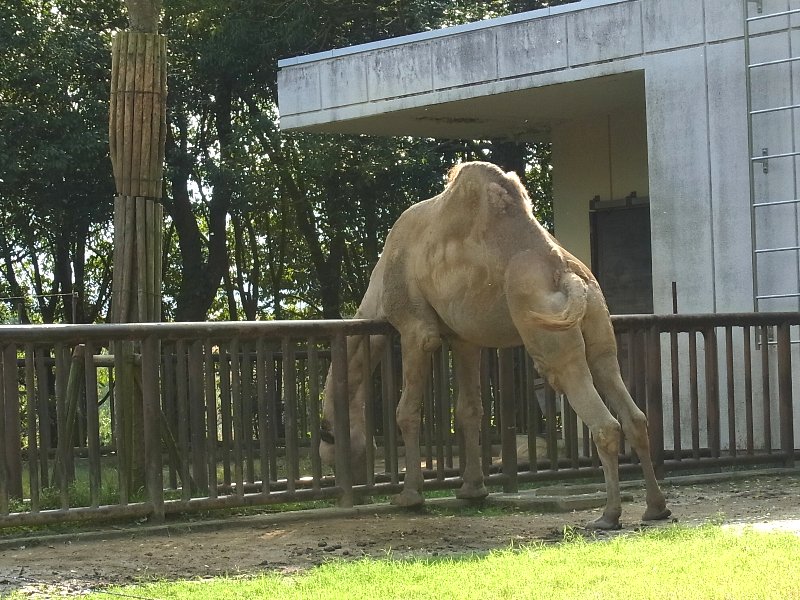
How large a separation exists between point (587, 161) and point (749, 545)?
38.4 ft

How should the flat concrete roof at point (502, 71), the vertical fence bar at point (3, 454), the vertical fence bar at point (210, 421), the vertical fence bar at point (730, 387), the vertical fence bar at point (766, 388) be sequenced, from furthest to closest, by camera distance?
the flat concrete roof at point (502, 71), the vertical fence bar at point (766, 388), the vertical fence bar at point (730, 387), the vertical fence bar at point (210, 421), the vertical fence bar at point (3, 454)

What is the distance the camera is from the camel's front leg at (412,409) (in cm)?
995

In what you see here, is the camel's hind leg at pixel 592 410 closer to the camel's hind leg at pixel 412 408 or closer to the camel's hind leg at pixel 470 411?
the camel's hind leg at pixel 412 408

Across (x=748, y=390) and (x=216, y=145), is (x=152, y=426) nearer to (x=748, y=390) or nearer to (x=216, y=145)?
(x=748, y=390)

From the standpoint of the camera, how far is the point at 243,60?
23172 millimetres

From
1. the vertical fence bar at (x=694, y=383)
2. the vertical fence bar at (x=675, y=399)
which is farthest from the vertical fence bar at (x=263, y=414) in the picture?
the vertical fence bar at (x=694, y=383)

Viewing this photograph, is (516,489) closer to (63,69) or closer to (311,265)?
(63,69)

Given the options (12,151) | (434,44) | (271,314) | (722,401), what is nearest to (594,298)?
(722,401)

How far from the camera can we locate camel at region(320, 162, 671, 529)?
8.75 meters

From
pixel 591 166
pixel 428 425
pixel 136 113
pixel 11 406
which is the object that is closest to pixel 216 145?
pixel 591 166

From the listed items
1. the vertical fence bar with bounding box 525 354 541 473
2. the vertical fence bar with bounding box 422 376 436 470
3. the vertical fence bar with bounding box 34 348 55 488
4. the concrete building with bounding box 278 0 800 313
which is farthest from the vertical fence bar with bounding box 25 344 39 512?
the concrete building with bounding box 278 0 800 313

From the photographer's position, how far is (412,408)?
10055 mm

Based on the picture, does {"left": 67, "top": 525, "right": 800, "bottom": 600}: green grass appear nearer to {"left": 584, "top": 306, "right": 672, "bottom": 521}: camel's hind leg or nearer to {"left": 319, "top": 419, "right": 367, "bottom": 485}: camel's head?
{"left": 584, "top": 306, "right": 672, "bottom": 521}: camel's hind leg

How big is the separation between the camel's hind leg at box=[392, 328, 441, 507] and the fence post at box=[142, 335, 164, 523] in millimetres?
1759
